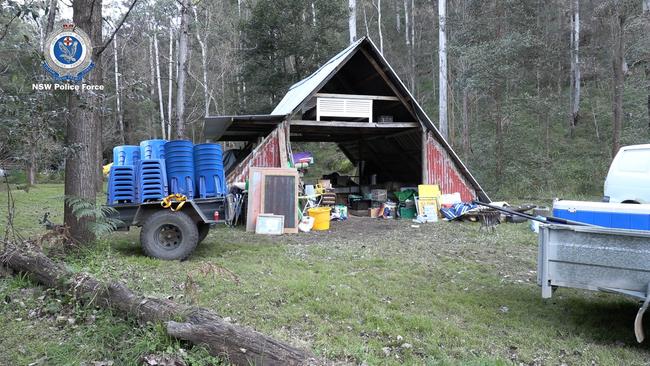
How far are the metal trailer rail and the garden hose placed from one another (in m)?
5.20

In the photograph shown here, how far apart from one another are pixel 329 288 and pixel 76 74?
4404mm

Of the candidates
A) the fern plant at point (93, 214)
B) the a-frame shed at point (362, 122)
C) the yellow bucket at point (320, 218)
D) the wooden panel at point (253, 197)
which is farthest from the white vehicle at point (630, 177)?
the fern plant at point (93, 214)

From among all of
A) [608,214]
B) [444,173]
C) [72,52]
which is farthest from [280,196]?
[608,214]

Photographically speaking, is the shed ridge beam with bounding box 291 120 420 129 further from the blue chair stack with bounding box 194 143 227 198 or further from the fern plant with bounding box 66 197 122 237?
the fern plant with bounding box 66 197 122 237

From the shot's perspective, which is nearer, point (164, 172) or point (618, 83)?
point (164, 172)

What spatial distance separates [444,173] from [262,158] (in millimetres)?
5336

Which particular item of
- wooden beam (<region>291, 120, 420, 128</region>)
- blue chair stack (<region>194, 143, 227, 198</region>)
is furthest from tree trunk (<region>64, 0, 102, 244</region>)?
wooden beam (<region>291, 120, 420, 128</region>)

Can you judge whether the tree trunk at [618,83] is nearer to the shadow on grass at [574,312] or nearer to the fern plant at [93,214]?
the shadow on grass at [574,312]

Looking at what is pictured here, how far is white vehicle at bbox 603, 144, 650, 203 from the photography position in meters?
8.90

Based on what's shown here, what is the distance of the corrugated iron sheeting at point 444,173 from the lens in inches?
522

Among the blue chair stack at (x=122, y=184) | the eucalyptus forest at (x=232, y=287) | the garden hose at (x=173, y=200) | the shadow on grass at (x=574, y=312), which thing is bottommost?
the shadow on grass at (x=574, y=312)

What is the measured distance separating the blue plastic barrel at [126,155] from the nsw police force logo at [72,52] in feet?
5.48

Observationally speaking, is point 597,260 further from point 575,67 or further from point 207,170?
point 575,67

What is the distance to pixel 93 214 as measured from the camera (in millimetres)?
6285
